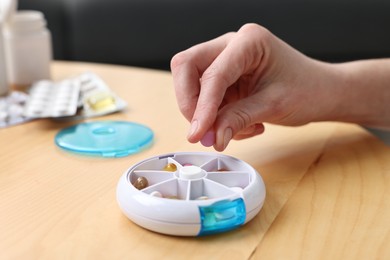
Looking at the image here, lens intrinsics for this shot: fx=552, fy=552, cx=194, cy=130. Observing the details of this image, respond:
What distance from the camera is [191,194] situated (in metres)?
0.49

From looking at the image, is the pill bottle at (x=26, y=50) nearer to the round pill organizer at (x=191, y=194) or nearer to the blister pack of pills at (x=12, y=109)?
the blister pack of pills at (x=12, y=109)

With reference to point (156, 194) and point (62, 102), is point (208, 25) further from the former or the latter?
point (156, 194)

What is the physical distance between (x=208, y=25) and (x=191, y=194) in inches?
40.8

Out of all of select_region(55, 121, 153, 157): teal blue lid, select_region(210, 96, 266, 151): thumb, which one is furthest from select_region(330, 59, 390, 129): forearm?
select_region(55, 121, 153, 157): teal blue lid

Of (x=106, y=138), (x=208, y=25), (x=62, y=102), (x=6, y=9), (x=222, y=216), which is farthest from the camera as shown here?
(x=208, y=25)

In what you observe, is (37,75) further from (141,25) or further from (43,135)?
(141,25)

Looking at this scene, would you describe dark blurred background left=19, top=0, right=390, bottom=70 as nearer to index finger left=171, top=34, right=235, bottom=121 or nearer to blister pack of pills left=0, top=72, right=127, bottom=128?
blister pack of pills left=0, top=72, right=127, bottom=128

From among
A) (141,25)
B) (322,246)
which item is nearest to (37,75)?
(141,25)

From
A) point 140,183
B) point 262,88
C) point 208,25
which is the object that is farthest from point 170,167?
point 208,25

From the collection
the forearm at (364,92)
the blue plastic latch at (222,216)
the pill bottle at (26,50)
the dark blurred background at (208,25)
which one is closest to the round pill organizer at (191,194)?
the blue plastic latch at (222,216)

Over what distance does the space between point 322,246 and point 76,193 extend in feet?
0.78

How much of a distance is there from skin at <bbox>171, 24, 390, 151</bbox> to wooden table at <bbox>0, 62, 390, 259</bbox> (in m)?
0.04

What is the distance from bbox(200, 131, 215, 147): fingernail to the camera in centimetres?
55

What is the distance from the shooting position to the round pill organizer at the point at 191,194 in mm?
444
